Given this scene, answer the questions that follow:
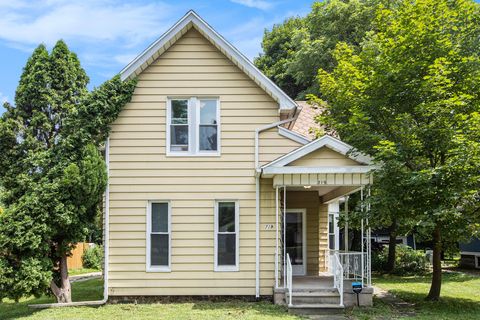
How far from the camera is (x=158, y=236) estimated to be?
13.2 m

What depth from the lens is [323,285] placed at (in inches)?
503

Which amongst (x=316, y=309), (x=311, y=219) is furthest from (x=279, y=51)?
(x=316, y=309)

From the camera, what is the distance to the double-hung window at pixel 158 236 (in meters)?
13.1

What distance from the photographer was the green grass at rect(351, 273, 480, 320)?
11.3 m

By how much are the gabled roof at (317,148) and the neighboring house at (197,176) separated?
438mm

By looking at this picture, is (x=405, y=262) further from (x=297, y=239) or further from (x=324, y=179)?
(x=324, y=179)

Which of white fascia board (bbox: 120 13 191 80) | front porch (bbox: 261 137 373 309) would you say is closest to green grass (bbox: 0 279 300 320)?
front porch (bbox: 261 137 373 309)

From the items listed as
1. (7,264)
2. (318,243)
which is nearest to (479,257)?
(318,243)

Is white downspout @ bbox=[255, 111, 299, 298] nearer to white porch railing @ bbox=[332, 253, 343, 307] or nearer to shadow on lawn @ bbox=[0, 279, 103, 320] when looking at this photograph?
white porch railing @ bbox=[332, 253, 343, 307]

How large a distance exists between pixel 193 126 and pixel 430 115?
612cm

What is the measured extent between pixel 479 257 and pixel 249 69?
16374 mm

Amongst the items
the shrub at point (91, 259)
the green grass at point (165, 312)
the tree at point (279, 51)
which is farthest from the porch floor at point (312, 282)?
the tree at point (279, 51)

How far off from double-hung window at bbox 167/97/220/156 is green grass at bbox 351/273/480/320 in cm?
579

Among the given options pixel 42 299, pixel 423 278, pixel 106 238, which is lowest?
pixel 42 299
